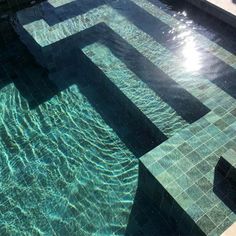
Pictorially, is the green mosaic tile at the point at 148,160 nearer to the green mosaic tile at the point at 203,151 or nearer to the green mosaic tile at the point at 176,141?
the green mosaic tile at the point at 176,141

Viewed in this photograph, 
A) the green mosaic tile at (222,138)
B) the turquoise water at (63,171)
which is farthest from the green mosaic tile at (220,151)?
the turquoise water at (63,171)

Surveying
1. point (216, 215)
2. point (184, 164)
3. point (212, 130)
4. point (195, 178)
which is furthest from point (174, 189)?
point (212, 130)

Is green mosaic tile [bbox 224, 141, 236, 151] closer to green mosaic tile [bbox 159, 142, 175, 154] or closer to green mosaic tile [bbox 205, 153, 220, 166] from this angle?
green mosaic tile [bbox 205, 153, 220, 166]

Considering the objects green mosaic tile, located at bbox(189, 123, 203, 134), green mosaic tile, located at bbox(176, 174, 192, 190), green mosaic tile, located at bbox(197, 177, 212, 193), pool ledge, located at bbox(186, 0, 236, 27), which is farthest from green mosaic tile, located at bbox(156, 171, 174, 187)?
pool ledge, located at bbox(186, 0, 236, 27)

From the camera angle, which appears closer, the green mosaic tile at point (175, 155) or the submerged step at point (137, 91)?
the green mosaic tile at point (175, 155)

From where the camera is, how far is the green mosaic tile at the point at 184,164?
5.49 m

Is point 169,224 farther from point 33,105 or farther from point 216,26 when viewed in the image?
point 216,26

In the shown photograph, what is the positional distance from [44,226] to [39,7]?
26.7ft

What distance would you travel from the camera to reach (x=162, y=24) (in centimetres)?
983

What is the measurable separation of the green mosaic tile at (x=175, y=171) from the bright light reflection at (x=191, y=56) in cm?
357

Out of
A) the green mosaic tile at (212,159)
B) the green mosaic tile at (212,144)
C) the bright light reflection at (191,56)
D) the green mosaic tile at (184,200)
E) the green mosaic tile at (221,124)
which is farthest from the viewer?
the bright light reflection at (191,56)

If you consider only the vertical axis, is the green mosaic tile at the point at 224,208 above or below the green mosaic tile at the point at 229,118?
below

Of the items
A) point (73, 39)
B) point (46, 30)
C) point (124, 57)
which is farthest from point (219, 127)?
point (46, 30)

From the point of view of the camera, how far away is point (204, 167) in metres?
5.48
